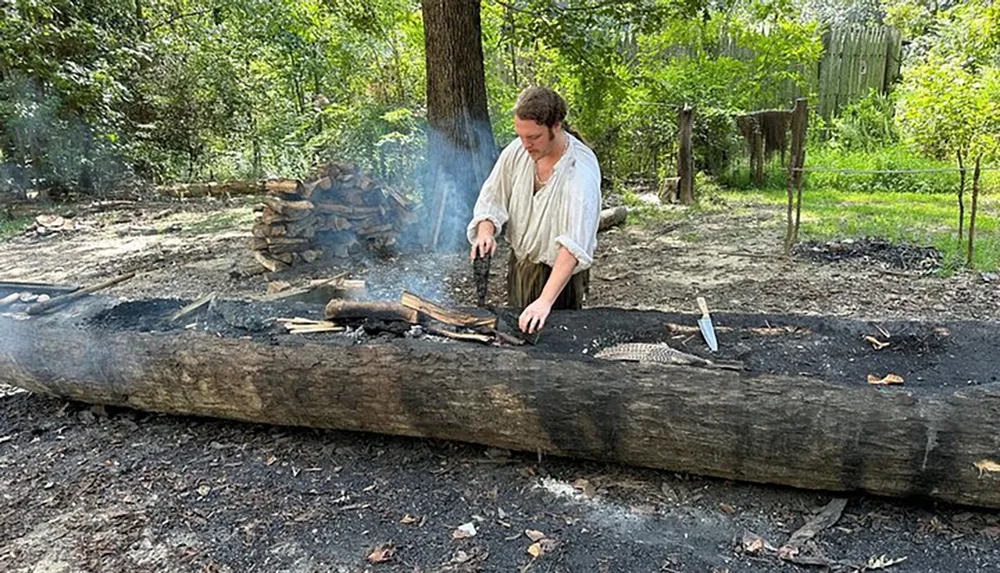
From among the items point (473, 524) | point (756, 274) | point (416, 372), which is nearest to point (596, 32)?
point (756, 274)

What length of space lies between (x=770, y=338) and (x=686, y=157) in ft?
19.7

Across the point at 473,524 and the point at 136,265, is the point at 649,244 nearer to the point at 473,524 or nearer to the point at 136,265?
the point at 473,524

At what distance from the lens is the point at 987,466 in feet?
6.33

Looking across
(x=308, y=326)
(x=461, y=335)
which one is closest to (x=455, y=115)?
(x=308, y=326)

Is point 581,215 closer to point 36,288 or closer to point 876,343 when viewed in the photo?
point 876,343

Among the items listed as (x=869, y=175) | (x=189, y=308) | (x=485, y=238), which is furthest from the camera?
(x=869, y=175)

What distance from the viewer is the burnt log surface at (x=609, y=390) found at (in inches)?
79.3

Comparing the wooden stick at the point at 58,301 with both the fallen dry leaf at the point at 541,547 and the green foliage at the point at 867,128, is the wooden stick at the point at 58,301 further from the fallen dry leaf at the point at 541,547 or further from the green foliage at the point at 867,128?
the green foliage at the point at 867,128

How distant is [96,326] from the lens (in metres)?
3.12

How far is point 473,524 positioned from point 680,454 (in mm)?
774

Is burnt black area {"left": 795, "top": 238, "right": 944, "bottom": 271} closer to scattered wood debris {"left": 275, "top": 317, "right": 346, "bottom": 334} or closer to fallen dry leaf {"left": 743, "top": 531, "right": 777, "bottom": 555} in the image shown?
fallen dry leaf {"left": 743, "top": 531, "right": 777, "bottom": 555}

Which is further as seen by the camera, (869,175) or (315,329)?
(869,175)

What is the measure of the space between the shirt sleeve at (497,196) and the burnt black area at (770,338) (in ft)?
1.75

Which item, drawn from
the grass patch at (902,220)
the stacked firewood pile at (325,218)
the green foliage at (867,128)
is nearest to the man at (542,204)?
the stacked firewood pile at (325,218)
